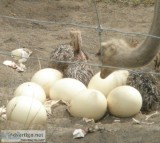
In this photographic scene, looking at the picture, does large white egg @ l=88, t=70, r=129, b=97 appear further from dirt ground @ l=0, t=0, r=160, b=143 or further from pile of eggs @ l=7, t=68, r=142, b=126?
dirt ground @ l=0, t=0, r=160, b=143

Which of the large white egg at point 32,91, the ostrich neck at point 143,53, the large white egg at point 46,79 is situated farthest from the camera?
the large white egg at point 46,79

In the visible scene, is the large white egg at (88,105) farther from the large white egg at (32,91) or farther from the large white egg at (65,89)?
the large white egg at (32,91)

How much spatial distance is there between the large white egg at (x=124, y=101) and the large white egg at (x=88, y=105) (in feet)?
0.29

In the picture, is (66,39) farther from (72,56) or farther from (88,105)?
(88,105)

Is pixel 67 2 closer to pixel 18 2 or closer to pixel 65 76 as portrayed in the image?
pixel 18 2

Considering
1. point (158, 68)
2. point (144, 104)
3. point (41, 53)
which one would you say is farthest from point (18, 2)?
point (144, 104)

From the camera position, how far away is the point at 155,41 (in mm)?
3676

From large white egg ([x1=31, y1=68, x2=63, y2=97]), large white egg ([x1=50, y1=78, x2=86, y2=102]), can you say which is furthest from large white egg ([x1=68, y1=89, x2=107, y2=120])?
large white egg ([x1=31, y1=68, x2=63, y2=97])

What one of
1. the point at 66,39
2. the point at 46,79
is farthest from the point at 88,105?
the point at 66,39

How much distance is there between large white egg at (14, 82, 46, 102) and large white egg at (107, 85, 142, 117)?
1.69 feet

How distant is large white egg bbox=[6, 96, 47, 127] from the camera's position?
170 inches

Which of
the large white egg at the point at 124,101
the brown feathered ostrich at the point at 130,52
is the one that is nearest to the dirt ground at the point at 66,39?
the large white egg at the point at 124,101

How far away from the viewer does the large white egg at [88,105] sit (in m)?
4.55

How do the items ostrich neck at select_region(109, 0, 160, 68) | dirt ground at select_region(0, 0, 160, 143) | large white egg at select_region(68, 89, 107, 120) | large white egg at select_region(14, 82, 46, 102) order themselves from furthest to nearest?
1. large white egg at select_region(14, 82, 46, 102)
2. large white egg at select_region(68, 89, 107, 120)
3. dirt ground at select_region(0, 0, 160, 143)
4. ostrich neck at select_region(109, 0, 160, 68)
